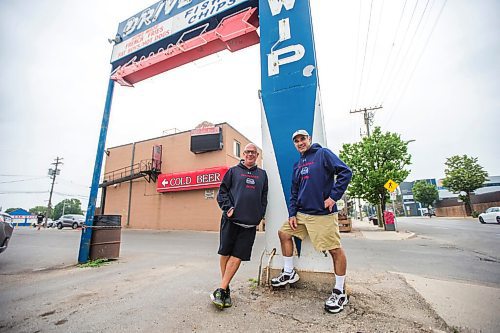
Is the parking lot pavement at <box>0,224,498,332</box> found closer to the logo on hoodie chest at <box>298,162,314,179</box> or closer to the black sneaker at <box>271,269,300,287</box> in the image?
the black sneaker at <box>271,269,300,287</box>

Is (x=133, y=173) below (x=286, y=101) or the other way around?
the other way around

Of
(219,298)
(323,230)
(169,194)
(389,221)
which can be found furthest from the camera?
(169,194)

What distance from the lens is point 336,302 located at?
2.01 metres

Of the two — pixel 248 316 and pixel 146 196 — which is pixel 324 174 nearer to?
pixel 248 316

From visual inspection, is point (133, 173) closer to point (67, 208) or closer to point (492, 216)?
point (492, 216)

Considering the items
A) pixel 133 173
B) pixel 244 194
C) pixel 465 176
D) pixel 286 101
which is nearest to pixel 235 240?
pixel 244 194

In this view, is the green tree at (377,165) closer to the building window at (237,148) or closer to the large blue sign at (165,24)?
the building window at (237,148)

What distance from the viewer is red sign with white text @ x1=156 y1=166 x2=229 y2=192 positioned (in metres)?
15.1

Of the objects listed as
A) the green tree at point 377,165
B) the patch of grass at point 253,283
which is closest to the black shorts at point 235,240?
the patch of grass at point 253,283

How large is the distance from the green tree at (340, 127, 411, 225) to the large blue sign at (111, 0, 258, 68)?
1355 cm

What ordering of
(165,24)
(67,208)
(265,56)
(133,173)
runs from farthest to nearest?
(67,208)
(133,173)
(165,24)
(265,56)

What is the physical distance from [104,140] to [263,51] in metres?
4.10

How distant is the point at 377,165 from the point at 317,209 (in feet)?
51.5

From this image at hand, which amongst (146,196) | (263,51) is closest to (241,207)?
(263,51)
